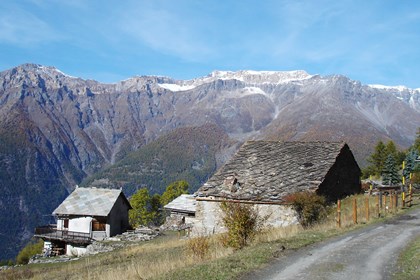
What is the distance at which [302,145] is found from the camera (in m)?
37.5

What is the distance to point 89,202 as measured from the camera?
59.9 metres

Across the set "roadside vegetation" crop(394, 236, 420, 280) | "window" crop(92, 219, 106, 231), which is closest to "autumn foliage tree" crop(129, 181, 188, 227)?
"window" crop(92, 219, 106, 231)

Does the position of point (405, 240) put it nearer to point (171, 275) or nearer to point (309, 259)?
point (309, 259)

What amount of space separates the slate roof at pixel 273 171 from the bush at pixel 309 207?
261 centimetres

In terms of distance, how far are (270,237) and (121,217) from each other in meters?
46.1

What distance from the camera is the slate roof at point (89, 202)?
58.3m

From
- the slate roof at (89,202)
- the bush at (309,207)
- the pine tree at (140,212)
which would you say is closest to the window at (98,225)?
the slate roof at (89,202)

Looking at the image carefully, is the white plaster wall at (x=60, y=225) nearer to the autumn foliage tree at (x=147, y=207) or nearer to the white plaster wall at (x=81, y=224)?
the white plaster wall at (x=81, y=224)

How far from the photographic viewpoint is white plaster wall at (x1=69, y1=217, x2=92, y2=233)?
5791cm

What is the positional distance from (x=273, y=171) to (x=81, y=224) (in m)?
33.4

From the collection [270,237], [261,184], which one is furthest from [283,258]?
[261,184]

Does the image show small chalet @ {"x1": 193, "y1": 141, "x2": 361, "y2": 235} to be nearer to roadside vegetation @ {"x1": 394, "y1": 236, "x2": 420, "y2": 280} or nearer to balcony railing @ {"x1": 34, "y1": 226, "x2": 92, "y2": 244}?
roadside vegetation @ {"x1": 394, "y1": 236, "x2": 420, "y2": 280}

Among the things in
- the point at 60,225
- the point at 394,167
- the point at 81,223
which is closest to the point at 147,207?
the point at 60,225

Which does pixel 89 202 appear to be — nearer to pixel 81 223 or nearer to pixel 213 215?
pixel 81 223
